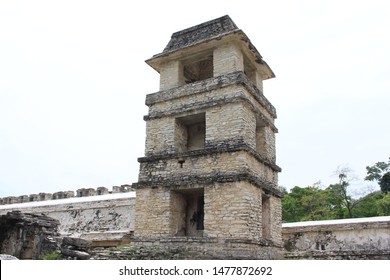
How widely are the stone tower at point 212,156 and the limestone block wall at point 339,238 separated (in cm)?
Answer: 204

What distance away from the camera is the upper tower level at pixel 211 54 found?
1195 cm

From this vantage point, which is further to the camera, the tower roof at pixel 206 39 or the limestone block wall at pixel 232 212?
Answer: the tower roof at pixel 206 39

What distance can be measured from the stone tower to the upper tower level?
0.03m

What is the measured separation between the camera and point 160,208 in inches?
450

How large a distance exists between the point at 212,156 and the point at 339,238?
6.68 meters

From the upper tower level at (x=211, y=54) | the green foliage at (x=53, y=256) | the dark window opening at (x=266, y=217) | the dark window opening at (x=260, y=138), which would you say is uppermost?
the upper tower level at (x=211, y=54)

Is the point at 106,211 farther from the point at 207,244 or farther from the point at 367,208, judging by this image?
the point at 367,208

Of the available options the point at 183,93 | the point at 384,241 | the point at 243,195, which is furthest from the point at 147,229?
the point at 384,241

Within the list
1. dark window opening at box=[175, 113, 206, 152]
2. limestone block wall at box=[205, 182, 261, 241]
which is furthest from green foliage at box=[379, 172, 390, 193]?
limestone block wall at box=[205, 182, 261, 241]

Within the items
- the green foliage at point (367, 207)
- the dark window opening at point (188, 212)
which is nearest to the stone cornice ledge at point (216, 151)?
the dark window opening at point (188, 212)

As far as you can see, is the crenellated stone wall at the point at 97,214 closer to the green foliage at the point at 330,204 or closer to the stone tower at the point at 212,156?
the stone tower at the point at 212,156

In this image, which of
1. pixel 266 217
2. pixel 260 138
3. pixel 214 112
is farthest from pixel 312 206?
pixel 214 112

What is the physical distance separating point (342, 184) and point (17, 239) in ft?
86.2

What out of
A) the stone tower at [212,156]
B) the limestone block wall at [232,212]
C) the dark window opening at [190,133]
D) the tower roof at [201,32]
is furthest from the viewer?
the dark window opening at [190,133]
